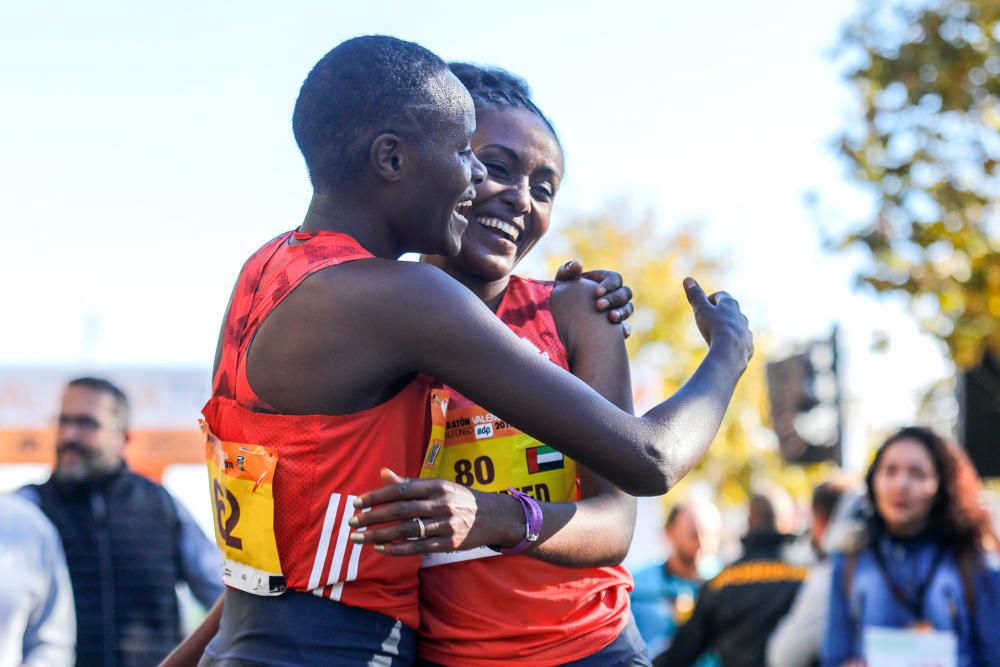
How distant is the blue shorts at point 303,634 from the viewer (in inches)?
83.8

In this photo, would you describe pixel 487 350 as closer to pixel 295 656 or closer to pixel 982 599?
pixel 295 656

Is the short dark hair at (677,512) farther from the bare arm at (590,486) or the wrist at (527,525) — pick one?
the wrist at (527,525)

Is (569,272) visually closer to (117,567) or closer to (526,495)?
(526,495)

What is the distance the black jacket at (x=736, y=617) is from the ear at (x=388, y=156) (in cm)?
466

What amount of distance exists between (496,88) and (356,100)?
660mm

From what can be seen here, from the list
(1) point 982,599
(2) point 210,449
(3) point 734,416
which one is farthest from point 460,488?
(3) point 734,416

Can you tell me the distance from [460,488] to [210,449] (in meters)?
0.56

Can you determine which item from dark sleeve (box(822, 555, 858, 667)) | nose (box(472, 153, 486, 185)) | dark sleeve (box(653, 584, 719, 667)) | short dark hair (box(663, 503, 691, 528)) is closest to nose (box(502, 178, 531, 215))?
nose (box(472, 153, 486, 185))

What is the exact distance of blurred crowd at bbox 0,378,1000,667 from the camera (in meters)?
4.61

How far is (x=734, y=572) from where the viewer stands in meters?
6.49

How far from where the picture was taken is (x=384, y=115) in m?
2.20

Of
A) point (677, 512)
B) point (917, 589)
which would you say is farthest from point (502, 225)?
point (677, 512)

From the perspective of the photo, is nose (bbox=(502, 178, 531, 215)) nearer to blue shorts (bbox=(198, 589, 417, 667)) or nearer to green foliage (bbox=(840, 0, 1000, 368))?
blue shorts (bbox=(198, 589, 417, 667))

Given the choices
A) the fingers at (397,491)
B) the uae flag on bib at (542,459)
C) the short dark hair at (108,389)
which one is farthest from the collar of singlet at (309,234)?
the short dark hair at (108,389)
